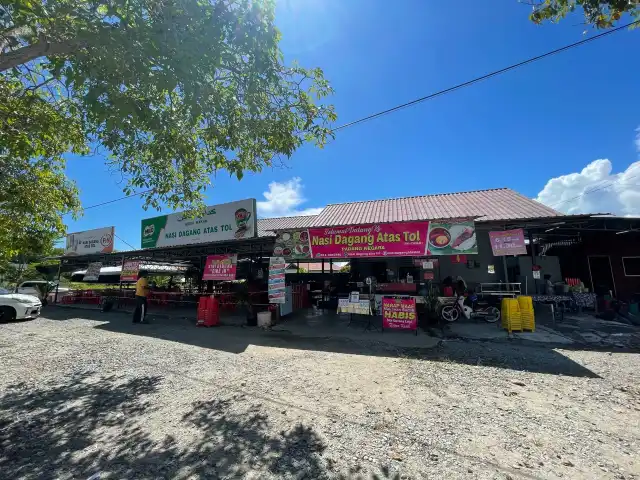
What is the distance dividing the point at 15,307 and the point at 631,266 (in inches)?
1060

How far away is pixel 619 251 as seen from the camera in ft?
44.2

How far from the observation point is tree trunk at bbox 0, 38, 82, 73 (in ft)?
11.3

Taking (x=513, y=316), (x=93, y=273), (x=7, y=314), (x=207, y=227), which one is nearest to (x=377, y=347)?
(x=513, y=316)

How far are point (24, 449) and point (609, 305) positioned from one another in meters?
15.5

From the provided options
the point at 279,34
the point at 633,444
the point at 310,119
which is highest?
the point at 279,34

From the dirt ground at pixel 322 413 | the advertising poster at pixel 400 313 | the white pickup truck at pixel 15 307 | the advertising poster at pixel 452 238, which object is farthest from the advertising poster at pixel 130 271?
the advertising poster at pixel 452 238

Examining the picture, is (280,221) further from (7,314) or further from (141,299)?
(7,314)

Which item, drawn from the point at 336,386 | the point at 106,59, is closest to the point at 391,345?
the point at 336,386

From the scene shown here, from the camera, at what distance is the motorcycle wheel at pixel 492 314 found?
31.8ft

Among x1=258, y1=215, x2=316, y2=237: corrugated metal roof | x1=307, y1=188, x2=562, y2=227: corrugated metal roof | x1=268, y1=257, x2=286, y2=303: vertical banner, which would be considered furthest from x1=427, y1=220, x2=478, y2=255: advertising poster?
x1=258, y1=215, x2=316, y2=237: corrugated metal roof

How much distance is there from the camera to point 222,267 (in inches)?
480

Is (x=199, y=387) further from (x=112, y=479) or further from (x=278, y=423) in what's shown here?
(x=112, y=479)

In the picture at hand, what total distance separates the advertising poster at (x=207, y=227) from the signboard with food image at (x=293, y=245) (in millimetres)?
1220

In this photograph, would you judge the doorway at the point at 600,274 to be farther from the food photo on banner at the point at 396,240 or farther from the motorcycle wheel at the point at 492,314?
the food photo on banner at the point at 396,240
